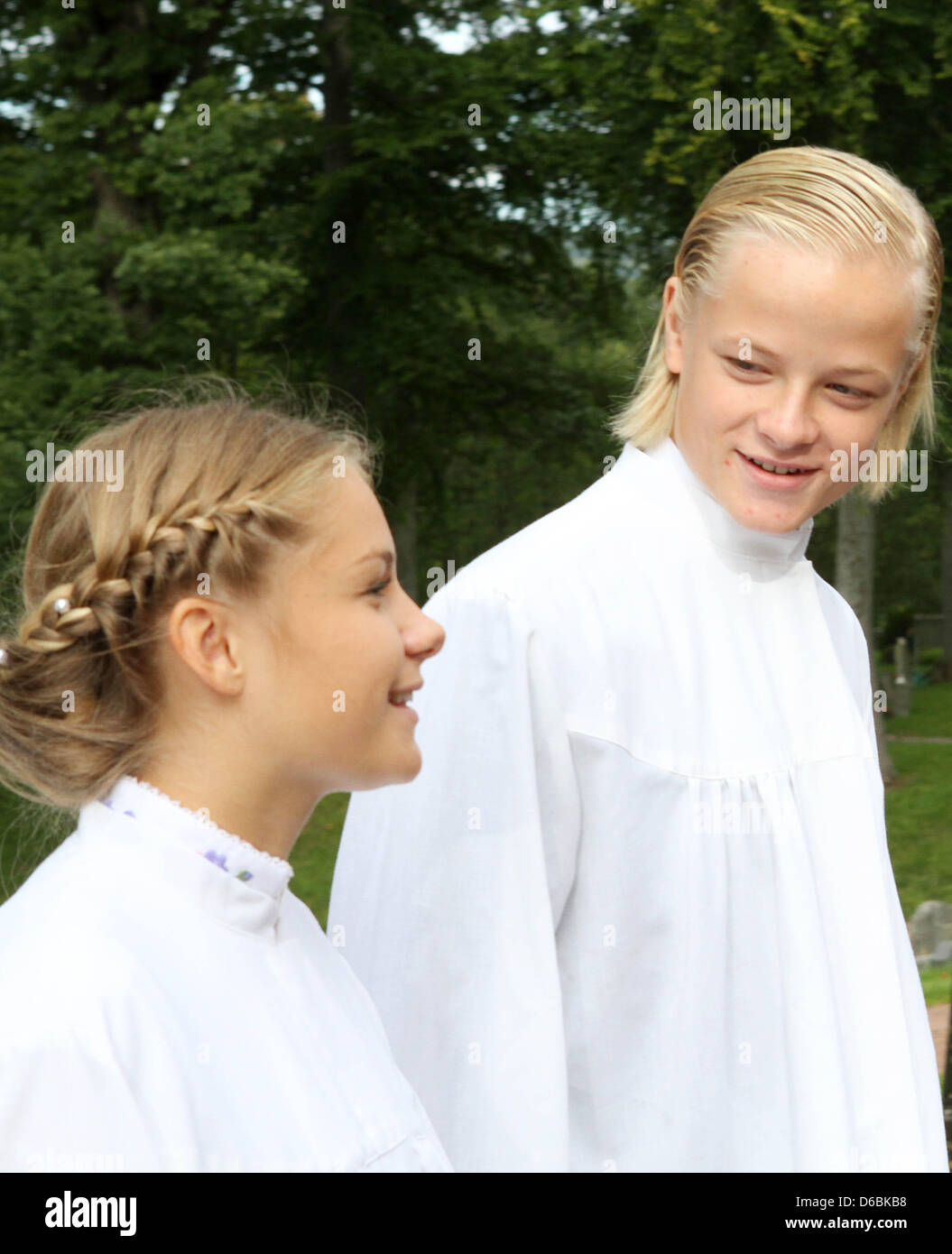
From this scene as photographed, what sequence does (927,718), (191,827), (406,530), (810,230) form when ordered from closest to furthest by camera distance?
(191,827) → (810,230) → (406,530) → (927,718)

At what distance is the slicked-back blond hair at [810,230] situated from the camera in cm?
214

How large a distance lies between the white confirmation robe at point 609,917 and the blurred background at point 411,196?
1030cm

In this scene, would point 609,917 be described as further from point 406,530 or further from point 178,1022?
point 406,530

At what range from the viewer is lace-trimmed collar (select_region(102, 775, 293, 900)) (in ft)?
5.12

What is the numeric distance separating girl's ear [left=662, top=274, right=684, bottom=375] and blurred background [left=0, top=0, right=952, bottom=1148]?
33.0ft

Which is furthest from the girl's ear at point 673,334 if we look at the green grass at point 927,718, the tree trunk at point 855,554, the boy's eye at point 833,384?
the green grass at point 927,718

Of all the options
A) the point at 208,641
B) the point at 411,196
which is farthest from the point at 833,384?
the point at 411,196

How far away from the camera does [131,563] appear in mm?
1636

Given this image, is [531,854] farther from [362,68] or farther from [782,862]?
[362,68]

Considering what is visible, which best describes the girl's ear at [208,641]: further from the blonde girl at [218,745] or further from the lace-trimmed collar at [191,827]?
the lace-trimmed collar at [191,827]

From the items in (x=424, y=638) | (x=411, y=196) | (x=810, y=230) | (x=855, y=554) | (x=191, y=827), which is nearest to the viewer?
(x=191, y=827)

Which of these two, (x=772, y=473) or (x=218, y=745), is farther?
(x=772, y=473)

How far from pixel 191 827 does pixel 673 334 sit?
1.13 meters
